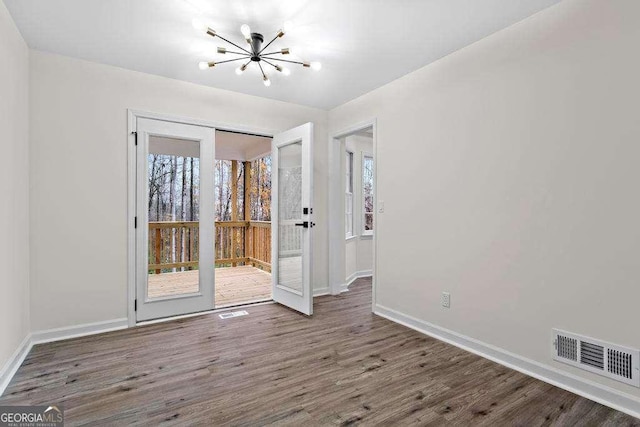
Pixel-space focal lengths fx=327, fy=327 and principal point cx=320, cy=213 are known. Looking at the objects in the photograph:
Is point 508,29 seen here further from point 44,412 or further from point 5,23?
point 44,412

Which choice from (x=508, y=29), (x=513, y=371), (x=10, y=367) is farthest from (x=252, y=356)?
(x=508, y=29)

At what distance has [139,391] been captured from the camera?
2.07m

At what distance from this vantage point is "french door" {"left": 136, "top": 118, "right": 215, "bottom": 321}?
131 inches

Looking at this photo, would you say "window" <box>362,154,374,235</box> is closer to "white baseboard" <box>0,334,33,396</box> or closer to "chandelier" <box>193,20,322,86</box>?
"chandelier" <box>193,20,322,86</box>

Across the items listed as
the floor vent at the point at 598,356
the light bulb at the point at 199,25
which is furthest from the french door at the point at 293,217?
Result: the floor vent at the point at 598,356

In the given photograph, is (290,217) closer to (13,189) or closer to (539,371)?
Result: (13,189)

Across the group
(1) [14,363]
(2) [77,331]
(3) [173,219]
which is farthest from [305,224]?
(1) [14,363]

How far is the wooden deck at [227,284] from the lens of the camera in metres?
3.46

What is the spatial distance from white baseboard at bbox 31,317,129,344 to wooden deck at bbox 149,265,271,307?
374mm

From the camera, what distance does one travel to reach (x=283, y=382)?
7.17 ft

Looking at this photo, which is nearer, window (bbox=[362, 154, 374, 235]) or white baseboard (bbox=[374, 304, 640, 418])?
white baseboard (bbox=[374, 304, 640, 418])

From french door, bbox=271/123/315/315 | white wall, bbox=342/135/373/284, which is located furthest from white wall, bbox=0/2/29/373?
white wall, bbox=342/135/373/284

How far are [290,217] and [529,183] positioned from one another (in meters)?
2.48

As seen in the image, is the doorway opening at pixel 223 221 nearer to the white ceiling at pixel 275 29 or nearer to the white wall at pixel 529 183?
the white ceiling at pixel 275 29
